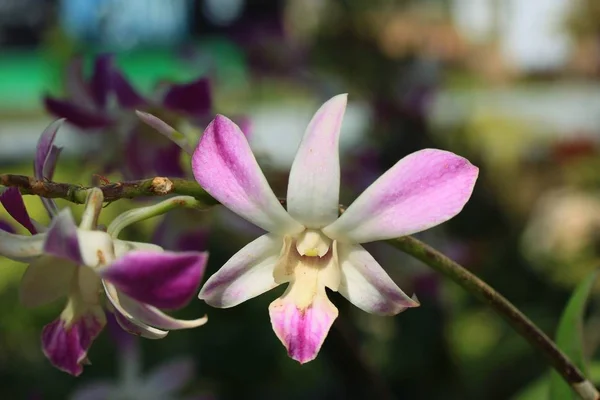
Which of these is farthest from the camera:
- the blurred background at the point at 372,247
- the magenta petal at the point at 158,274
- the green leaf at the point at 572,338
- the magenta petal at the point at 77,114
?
the blurred background at the point at 372,247

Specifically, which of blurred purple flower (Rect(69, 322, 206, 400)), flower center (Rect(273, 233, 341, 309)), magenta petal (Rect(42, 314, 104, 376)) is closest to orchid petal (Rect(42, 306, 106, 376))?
magenta petal (Rect(42, 314, 104, 376))

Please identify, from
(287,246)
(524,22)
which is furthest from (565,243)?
(524,22)

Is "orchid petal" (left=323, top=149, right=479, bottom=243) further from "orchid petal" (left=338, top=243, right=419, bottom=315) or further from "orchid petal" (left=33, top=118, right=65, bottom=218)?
"orchid petal" (left=33, top=118, right=65, bottom=218)

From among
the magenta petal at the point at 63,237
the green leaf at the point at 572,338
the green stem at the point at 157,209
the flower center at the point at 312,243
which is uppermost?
the magenta petal at the point at 63,237

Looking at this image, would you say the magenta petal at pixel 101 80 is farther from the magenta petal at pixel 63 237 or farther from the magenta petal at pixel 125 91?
the magenta petal at pixel 63 237

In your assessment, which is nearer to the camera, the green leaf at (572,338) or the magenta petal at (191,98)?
the green leaf at (572,338)

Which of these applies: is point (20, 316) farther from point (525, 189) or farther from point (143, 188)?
point (525, 189)

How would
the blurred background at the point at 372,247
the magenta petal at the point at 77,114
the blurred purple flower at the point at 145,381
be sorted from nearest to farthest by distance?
the magenta petal at the point at 77,114 → the blurred background at the point at 372,247 → the blurred purple flower at the point at 145,381

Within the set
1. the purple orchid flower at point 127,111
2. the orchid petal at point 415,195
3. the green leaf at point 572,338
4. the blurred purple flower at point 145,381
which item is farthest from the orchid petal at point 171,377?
the orchid petal at point 415,195
